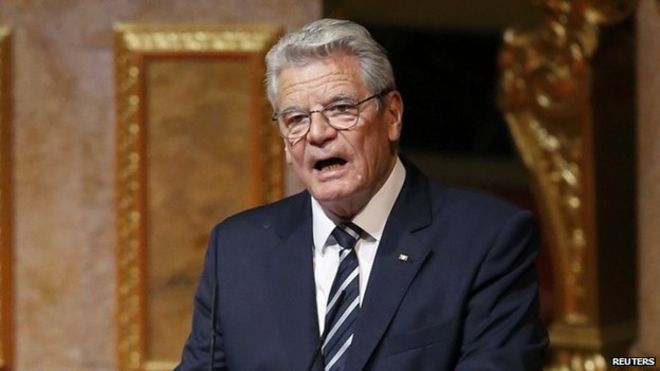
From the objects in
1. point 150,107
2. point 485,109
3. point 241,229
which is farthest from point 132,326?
point 485,109

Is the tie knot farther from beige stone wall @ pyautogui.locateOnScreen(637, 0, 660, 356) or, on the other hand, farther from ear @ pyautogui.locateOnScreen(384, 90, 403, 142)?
beige stone wall @ pyautogui.locateOnScreen(637, 0, 660, 356)

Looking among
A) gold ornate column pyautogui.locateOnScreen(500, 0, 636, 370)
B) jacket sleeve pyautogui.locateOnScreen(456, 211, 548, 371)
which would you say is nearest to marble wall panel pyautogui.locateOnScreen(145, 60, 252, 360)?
gold ornate column pyautogui.locateOnScreen(500, 0, 636, 370)

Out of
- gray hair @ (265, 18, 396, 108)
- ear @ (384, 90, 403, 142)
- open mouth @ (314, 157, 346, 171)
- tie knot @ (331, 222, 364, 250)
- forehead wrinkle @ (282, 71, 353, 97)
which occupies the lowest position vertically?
tie knot @ (331, 222, 364, 250)

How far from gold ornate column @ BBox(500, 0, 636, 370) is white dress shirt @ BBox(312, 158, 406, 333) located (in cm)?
211

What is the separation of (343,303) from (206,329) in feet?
1.09

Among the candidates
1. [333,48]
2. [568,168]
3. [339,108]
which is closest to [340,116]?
[339,108]

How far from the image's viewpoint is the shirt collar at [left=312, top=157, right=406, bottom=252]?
3123 millimetres

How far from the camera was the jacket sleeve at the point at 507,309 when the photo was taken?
288cm

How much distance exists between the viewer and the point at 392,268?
303cm

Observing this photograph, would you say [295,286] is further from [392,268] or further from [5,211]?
[5,211]

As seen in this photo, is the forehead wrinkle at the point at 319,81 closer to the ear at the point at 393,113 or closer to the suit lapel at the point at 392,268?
the ear at the point at 393,113

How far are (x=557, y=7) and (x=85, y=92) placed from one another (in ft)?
5.24

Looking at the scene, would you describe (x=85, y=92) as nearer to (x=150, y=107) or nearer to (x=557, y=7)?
(x=150, y=107)

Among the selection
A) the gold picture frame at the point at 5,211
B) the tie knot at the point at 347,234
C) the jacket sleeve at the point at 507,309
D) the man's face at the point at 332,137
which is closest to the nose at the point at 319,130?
the man's face at the point at 332,137
